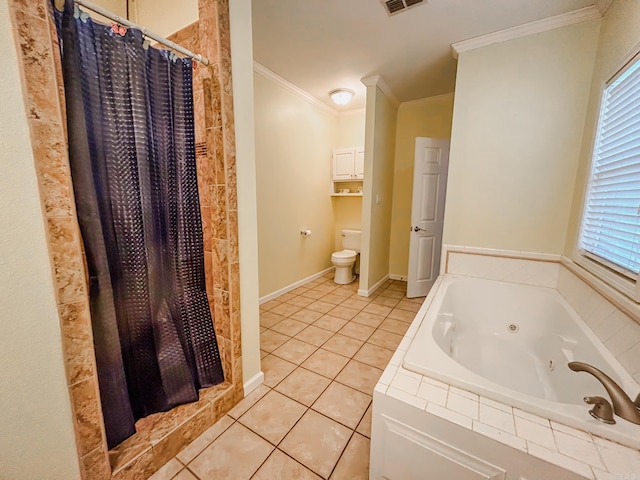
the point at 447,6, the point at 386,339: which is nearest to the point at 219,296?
the point at 386,339

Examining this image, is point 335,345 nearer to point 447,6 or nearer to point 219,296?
point 219,296

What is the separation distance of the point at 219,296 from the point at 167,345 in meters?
0.32

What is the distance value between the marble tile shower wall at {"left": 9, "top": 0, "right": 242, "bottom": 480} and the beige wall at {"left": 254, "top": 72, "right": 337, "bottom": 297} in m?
1.41

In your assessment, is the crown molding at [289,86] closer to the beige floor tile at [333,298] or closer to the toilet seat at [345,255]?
the toilet seat at [345,255]

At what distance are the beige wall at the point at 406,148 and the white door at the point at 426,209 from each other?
488 millimetres

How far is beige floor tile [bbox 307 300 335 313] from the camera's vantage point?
9.04 ft

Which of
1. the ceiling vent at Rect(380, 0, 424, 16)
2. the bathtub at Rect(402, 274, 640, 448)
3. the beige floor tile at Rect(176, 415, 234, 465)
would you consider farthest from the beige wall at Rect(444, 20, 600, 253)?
the beige floor tile at Rect(176, 415, 234, 465)

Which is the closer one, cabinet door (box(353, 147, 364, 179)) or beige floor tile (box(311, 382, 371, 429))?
beige floor tile (box(311, 382, 371, 429))

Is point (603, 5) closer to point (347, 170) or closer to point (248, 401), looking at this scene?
point (347, 170)

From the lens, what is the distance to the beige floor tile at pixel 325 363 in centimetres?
179

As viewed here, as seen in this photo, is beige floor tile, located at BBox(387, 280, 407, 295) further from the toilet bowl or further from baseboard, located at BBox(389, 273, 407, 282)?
the toilet bowl

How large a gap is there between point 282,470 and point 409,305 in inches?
84.5

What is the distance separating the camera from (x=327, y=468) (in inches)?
45.1

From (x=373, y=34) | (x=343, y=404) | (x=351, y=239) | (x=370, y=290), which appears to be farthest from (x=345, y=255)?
(x=373, y=34)
